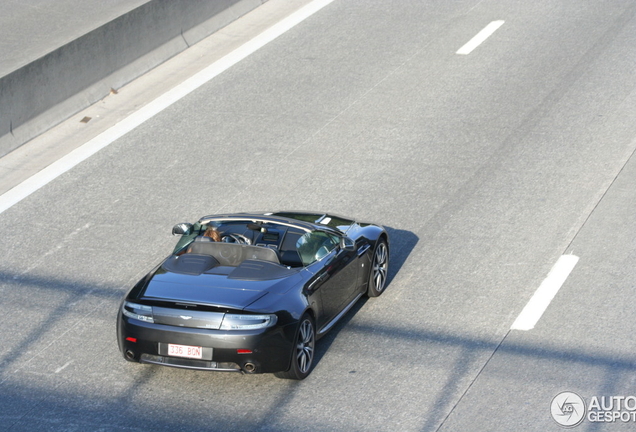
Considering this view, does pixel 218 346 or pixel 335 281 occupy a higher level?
pixel 218 346

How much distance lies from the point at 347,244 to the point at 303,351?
153cm

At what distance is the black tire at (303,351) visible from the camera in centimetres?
798

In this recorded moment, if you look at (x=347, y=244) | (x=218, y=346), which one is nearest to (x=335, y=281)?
(x=347, y=244)

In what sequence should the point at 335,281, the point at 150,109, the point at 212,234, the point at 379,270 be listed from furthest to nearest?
the point at 150,109 → the point at 379,270 → the point at 212,234 → the point at 335,281

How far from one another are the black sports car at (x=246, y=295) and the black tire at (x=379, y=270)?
6 centimetres

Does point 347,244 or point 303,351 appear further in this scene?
point 347,244

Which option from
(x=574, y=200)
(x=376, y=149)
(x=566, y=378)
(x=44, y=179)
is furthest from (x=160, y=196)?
(x=566, y=378)

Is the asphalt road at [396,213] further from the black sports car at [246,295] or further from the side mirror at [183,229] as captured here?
the side mirror at [183,229]

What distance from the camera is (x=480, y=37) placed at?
18.8 metres

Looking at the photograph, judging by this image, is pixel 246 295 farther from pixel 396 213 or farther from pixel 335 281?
pixel 396 213

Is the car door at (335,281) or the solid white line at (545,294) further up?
the car door at (335,281)

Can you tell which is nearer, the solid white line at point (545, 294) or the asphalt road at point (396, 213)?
the asphalt road at point (396, 213)

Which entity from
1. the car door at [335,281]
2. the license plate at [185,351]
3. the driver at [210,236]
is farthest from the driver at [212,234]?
the license plate at [185,351]

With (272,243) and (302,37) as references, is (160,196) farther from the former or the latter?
(302,37)
